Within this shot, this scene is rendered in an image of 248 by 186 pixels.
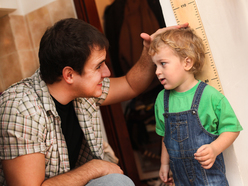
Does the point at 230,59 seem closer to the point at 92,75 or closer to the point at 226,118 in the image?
the point at 226,118

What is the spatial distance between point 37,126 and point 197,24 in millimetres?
866

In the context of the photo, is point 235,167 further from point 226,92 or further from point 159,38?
point 159,38

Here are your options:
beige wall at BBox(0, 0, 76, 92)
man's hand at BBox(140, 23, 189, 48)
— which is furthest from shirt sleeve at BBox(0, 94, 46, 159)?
beige wall at BBox(0, 0, 76, 92)

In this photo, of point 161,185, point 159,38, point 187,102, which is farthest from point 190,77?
point 161,185

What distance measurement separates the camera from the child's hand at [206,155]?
102 centimetres

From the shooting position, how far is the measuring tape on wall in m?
1.17

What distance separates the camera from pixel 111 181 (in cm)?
123

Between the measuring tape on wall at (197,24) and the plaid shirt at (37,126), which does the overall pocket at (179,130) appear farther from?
the plaid shirt at (37,126)

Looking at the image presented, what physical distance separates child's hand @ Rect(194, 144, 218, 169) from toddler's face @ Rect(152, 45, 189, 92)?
292 mm

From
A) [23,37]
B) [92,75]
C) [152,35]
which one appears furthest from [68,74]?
[23,37]

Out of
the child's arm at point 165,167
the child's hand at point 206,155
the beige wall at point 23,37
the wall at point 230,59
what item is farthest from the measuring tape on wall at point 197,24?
the beige wall at point 23,37

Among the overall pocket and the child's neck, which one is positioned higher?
the child's neck

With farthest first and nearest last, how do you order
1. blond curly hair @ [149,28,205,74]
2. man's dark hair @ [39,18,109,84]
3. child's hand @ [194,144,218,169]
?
man's dark hair @ [39,18,109,84] < blond curly hair @ [149,28,205,74] < child's hand @ [194,144,218,169]

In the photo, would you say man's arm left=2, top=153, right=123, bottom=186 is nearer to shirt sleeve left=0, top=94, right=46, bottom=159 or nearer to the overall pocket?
shirt sleeve left=0, top=94, right=46, bottom=159
